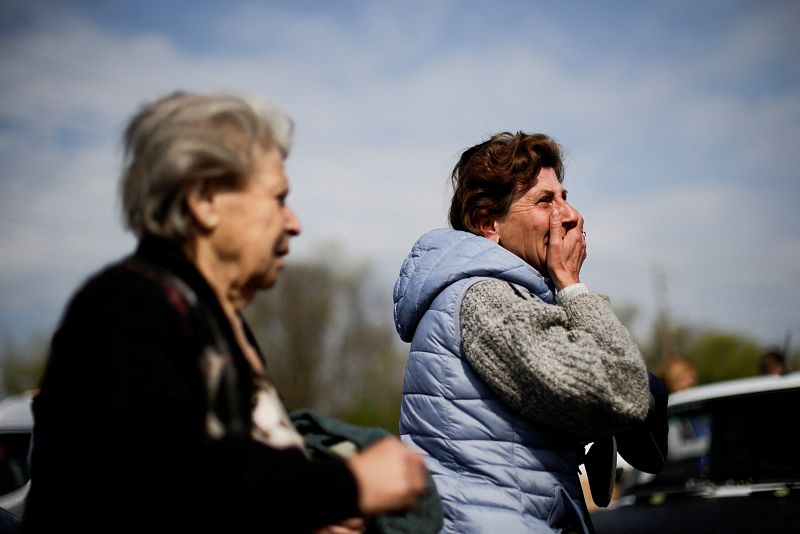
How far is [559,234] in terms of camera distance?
250cm

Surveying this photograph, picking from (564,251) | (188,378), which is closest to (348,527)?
(188,378)

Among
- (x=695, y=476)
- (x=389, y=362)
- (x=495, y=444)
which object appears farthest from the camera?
(x=389, y=362)

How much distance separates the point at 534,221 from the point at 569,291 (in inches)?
13.5

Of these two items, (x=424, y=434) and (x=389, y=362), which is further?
(x=389, y=362)

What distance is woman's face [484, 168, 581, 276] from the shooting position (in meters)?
2.55

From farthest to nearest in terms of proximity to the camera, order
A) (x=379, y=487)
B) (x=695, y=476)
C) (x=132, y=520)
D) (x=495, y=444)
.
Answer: (x=695, y=476) < (x=495, y=444) < (x=379, y=487) < (x=132, y=520)

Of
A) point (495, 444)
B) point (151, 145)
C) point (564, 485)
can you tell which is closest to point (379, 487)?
point (151, 145)

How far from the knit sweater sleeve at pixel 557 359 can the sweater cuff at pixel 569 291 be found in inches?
2.6

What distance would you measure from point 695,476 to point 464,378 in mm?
2780

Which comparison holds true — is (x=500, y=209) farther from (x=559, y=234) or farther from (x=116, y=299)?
(x=116, y=299)

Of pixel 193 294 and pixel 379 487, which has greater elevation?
pixel 193 294

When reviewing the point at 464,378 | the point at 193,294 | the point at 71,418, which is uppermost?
the point at 193,294

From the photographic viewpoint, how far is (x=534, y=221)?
256 cm

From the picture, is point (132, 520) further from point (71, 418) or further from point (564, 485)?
point (564, 485)
